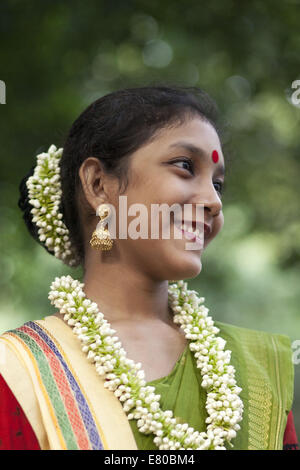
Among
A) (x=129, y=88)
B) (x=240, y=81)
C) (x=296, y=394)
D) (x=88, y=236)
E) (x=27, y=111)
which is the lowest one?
(x=296, y=394)

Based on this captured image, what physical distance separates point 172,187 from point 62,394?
75 cm

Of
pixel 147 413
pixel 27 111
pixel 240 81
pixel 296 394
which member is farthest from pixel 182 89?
pixel 296 394

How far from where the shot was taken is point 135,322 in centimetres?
239

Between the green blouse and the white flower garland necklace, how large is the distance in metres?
0.03

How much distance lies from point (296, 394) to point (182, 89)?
368 centimetres

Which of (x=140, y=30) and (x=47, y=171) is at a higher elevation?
(x=140, y=30)

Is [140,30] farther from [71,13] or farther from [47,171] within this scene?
[47,171]

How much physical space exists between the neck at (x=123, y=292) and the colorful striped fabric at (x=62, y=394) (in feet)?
0.80

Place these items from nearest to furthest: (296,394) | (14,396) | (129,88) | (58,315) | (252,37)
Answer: (14,396) → (58,315) → (129,88) → (252,37) → (296,394)

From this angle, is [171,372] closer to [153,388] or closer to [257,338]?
[153,388]

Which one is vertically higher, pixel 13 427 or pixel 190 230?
pixel 190 230

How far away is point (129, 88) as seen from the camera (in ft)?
8.51

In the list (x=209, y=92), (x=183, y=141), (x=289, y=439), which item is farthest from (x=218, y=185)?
(x=209, y=92)

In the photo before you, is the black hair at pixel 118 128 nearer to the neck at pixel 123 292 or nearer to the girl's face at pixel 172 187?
the girl's face at pixel 172 187
